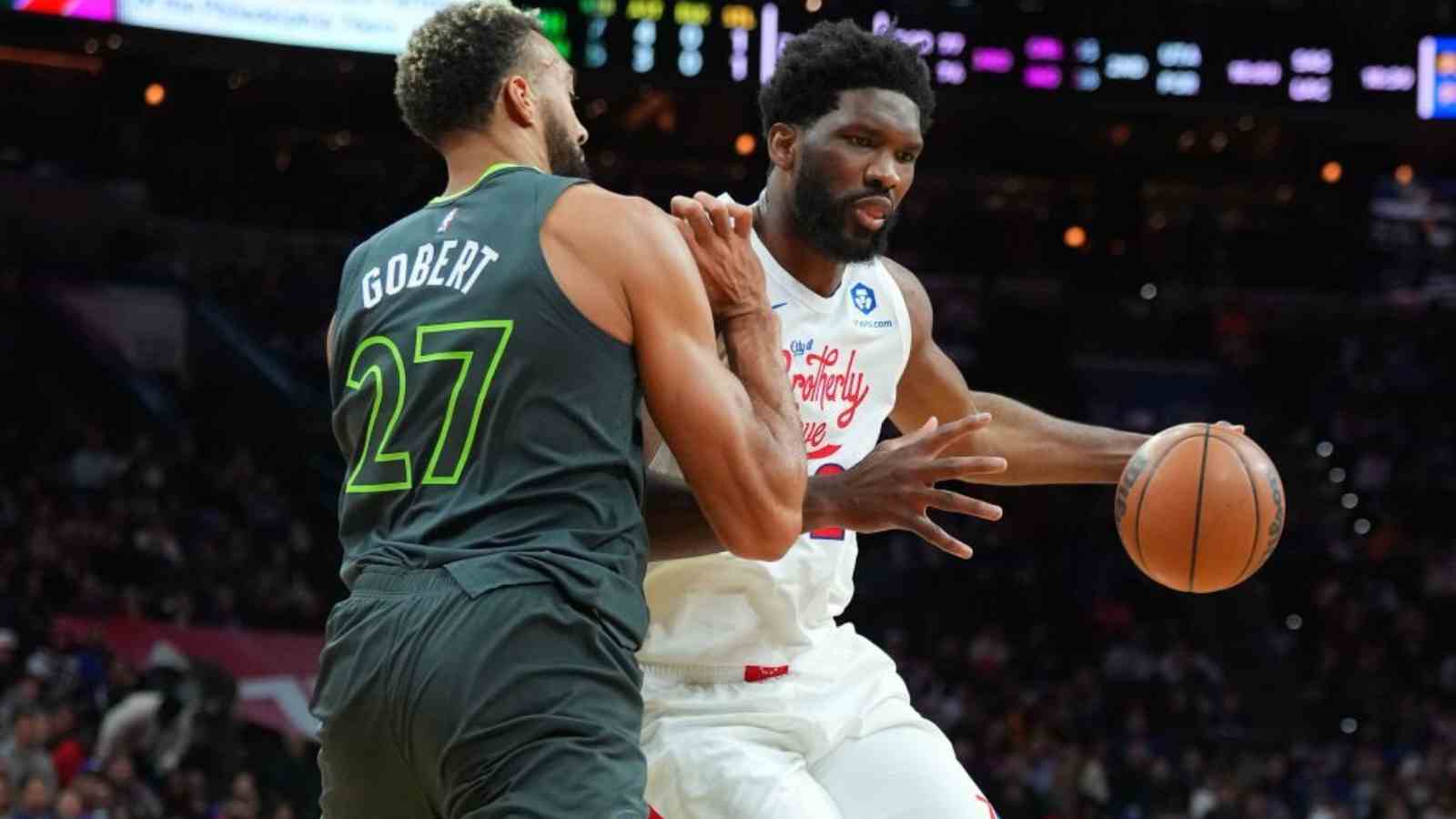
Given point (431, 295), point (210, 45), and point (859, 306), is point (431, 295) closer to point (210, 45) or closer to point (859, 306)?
point (859, 306)

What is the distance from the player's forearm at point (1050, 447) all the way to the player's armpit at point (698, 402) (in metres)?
1.28

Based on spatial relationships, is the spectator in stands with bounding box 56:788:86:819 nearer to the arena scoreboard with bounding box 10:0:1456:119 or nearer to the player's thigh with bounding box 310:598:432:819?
the arena scoreboard with bounding box 10:0:1456:119

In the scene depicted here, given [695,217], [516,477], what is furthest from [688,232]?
[516,477]

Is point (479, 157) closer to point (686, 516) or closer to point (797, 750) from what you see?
point (686, 516)

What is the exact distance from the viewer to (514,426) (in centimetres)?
295

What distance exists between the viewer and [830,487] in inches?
134

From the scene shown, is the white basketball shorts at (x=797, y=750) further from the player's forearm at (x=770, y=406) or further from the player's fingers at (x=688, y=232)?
the player's fingers at (x=688, y=232)

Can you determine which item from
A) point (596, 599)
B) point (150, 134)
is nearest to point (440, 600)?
point (596, 599)

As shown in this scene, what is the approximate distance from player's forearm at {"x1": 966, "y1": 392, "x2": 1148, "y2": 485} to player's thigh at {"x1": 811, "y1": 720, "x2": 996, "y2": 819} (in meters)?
0.73

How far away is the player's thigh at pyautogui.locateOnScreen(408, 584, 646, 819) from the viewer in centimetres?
279

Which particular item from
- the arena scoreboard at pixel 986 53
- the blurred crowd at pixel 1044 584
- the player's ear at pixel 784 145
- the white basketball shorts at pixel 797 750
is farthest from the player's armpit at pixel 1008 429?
the arena scoreboard at pixel 986 53

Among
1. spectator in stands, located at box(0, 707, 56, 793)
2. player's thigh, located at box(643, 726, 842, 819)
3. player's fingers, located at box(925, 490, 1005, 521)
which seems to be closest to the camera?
player's fingers, located at box(925, 490, 1005, 521)

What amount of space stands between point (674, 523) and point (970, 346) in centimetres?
1633

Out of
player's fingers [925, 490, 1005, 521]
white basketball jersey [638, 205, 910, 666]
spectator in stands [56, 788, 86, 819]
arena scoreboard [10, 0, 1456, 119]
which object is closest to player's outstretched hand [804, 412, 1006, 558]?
player's fingers [925, 490, 1005, 521]
